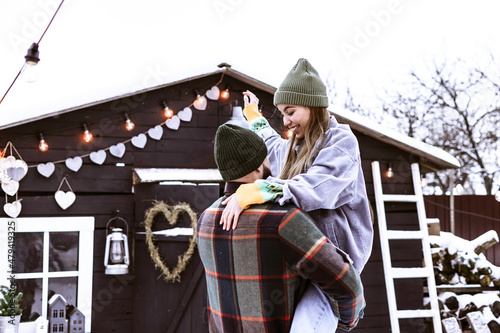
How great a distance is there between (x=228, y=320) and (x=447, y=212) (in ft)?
46.1

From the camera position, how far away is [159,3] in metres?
10.8

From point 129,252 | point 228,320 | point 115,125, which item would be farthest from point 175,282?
point 228,320

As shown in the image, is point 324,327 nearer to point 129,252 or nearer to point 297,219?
point 297,219

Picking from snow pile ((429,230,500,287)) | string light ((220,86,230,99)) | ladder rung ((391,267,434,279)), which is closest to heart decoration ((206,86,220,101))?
string light ((220,86,230,99))

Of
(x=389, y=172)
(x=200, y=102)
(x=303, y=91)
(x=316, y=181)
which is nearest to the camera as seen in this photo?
(x=316, y=181)

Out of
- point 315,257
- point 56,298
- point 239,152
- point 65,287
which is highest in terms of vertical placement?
point 239,152

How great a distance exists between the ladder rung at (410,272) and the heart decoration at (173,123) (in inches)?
114

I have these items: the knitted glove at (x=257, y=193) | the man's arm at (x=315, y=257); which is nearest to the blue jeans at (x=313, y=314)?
the man's arm at (x=315, y=257)

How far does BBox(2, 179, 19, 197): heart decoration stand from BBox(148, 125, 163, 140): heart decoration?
1445mm

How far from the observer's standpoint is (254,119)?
2.71m

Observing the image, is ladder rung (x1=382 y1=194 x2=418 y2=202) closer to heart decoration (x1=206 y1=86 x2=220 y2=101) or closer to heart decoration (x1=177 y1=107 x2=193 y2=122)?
heart decoration (x1=206 y1=86 x2=220 y2=101)

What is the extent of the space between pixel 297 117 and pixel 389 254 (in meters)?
3.97

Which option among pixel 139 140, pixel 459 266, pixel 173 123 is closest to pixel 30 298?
pixel 139 140

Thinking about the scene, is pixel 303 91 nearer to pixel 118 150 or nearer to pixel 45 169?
pixel 118 150
